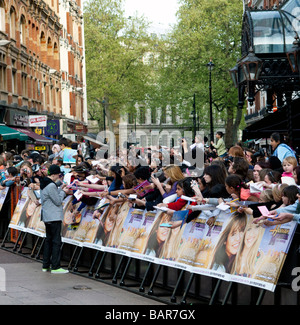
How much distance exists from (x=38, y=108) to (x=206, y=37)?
18.3 metres

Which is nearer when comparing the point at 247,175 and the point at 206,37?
the point at 247,175

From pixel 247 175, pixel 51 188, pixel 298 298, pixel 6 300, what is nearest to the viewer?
pixel 298 298

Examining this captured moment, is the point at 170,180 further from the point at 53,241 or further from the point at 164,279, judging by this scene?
the point at 53,241

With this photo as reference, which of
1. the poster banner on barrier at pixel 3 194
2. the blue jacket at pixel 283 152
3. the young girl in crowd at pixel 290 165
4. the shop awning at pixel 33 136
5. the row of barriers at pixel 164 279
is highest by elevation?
the shop awning at pixel 33 136

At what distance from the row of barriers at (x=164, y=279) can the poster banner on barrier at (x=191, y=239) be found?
0.45 ft

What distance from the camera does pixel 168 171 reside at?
10844mm

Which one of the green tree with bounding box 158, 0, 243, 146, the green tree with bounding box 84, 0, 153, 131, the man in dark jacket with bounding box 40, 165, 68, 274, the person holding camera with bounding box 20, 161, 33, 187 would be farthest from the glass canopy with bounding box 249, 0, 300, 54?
the green tree with bounding box 84, 0, 153, 131

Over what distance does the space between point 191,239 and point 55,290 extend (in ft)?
7.52

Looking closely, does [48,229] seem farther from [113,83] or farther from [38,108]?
[113,83]

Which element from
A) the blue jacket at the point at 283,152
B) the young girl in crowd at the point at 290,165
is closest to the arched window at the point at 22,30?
the blue jacket at the point at 283,152

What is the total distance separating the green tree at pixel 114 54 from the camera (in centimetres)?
8312

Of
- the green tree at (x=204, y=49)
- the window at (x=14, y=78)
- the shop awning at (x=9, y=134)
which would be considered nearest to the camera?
the shop awning at (x=9, y=134)

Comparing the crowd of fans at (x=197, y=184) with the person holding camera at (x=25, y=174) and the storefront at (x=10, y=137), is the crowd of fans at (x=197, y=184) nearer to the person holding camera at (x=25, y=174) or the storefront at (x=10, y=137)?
the person holding camera at (x=25, y=174)
